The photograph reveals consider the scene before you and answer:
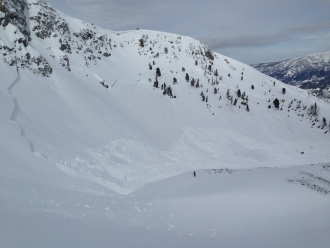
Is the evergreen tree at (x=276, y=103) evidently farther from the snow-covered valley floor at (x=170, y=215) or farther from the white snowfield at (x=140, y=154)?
the snow-covered valley floor at (x=170, y=215)

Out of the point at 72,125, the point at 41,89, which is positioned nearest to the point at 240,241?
the point at 72,125

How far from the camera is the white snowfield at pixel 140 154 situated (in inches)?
447

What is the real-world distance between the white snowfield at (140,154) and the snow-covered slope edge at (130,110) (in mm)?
242

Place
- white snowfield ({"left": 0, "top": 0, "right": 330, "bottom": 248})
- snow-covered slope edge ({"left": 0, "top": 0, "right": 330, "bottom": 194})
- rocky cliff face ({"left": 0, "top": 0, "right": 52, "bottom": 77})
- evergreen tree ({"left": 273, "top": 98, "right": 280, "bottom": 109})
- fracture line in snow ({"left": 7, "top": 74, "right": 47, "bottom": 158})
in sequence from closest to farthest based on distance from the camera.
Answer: white snowfield ({"left": 0, "top": 0, "right": 330, "bottom": 248}) < fracture line in snow ({"left": 7, "top": 74, "right": 47, "bottom": 158}) < snow-covered slope edge ({"left": 0, "top": 0, "right": 330, "bottom": 194}) < rocky cliff face ({"left": 0, "top": 0, "right": 52, "bottom": 77}) < evergreen tree ({"left": 273, "top": 98, "right": 280, "bottom": 109})

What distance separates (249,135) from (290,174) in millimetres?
18680

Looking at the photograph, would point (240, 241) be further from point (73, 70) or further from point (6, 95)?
point (73, 70)

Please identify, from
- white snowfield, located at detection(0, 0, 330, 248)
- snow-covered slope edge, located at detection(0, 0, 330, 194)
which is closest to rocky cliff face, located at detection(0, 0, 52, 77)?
snow-covered slope edge, located at detection(0, 0, 330, 194)

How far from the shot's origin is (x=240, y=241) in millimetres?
11703

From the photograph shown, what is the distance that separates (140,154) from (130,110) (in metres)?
13.1

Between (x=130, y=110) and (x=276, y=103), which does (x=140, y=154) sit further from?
(x=276, y=103)

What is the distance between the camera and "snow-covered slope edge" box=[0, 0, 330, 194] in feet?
71.2

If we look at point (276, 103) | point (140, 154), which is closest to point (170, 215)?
point (140, 154)

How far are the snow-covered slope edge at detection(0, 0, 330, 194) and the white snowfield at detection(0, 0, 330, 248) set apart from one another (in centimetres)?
24

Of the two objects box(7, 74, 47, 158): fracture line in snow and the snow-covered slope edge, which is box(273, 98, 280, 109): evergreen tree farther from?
box(7, 74, 47, 158): fracture line in snow
